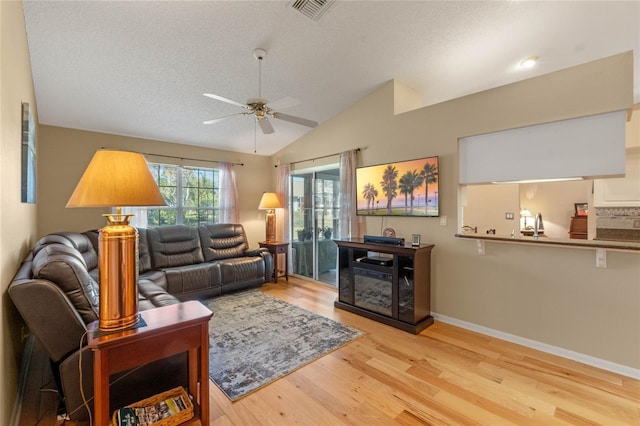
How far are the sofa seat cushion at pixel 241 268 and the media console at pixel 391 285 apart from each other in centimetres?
153

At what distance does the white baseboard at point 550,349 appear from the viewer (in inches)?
Answer: 90.2

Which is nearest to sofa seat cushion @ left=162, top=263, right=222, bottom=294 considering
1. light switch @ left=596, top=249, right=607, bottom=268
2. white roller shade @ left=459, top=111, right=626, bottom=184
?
white roller shade @ left=459, top=111, right=626, bottom=184

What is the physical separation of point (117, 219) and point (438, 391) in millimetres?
2389

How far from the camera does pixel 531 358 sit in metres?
2.53

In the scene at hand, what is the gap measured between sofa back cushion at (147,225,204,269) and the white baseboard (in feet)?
11.8

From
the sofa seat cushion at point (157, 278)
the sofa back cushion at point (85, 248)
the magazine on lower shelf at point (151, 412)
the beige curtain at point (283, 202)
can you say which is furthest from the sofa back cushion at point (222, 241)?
the magazine on lower shelf at point (151, 412)

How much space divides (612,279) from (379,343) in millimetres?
2029

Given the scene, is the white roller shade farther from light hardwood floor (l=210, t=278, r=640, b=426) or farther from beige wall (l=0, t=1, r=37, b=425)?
beige wall (l=0, t=1, r=37, b=425)

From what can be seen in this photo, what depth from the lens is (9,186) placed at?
1.54m

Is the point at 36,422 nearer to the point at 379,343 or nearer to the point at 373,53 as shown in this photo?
the point at 379,343

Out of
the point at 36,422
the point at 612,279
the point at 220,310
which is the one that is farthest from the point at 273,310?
the point at 612,279

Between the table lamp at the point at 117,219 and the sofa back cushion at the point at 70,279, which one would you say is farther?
the sofa back cushion at the point at 70,279

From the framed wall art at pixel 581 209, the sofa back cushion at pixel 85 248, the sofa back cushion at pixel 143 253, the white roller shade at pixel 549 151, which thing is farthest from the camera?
the framed wall art at pixel 581 209

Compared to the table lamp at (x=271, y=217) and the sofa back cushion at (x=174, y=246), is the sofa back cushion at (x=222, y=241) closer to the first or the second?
the sofa back cushion at (x=174, y=246)
